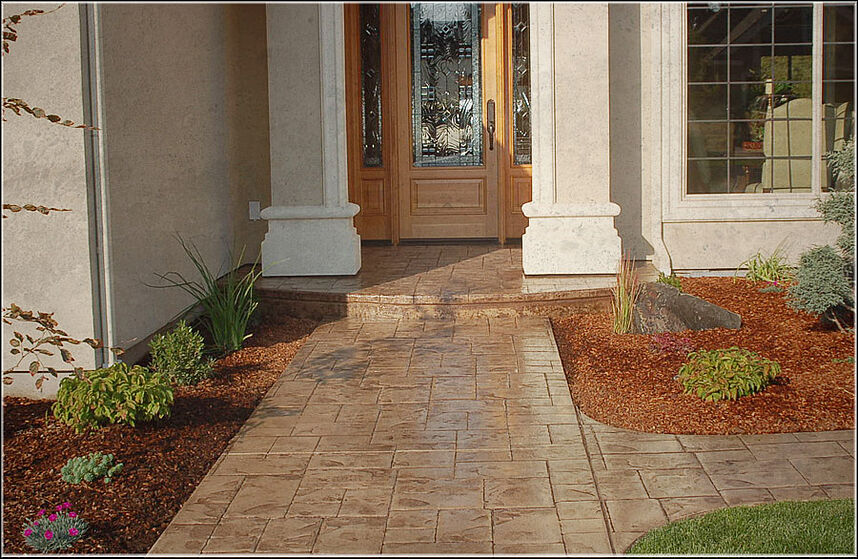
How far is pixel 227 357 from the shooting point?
21.9ft

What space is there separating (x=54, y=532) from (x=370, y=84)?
7286 mm

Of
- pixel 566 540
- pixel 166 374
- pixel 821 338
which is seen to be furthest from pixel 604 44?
pixel 566 540

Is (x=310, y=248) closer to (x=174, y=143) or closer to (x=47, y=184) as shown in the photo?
(x=174, y=143)

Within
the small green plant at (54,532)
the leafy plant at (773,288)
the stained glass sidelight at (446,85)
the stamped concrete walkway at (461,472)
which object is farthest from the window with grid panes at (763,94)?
the small green plant at (54,532)

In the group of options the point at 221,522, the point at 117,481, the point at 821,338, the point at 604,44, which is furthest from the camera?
the point at 604,44

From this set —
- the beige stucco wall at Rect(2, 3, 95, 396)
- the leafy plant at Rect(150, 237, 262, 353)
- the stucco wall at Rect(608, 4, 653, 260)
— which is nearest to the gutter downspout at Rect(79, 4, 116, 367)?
the beige stucco wall at Rect(2, 3, 95, 396)

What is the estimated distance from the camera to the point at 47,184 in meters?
5.61

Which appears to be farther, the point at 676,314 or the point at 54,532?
the point at 676,314

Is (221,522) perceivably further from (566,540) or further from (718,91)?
(718,91)

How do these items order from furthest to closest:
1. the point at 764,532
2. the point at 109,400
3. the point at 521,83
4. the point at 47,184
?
the point at 521,83 → the point at 47,184 → the point at 109,400 → the point at 764,532

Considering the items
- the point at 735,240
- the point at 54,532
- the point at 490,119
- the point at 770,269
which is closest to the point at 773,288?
the point at 770,269

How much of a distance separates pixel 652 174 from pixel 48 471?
602cm

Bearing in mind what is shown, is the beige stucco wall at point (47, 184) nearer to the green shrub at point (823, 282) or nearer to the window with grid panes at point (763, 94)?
the green shrub at point (823, 282)

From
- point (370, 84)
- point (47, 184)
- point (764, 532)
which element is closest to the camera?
point (764, 532)
